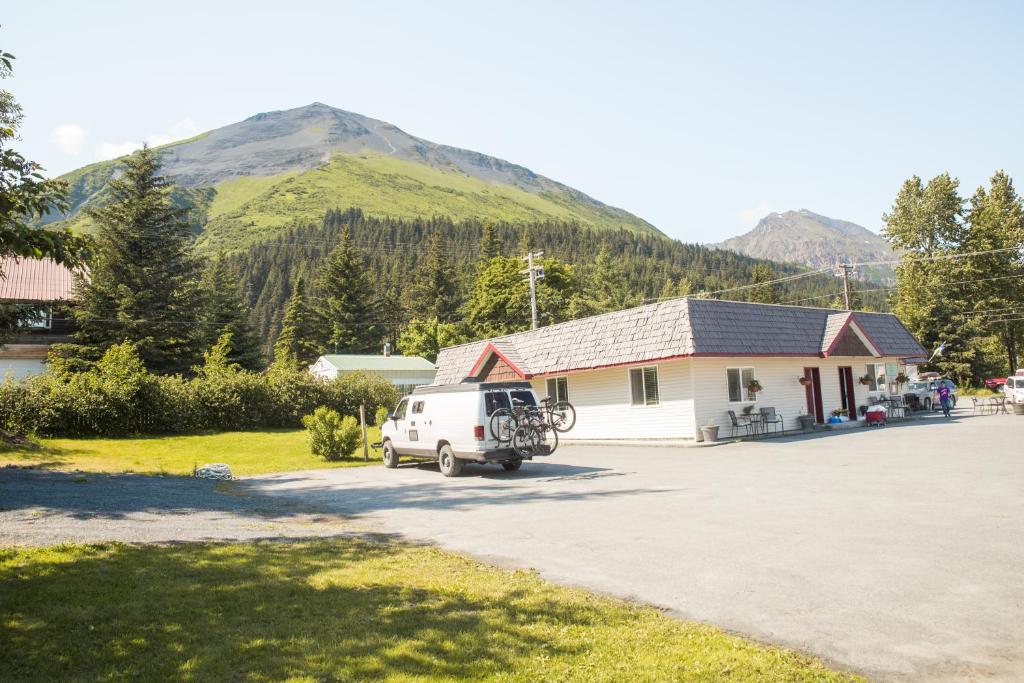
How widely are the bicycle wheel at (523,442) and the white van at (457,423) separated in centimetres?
18

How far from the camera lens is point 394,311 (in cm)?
9744

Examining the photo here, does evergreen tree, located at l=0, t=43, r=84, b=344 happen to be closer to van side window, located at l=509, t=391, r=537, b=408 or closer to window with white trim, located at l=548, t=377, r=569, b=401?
van side window, located at l=509, t=391, r=537, b=408

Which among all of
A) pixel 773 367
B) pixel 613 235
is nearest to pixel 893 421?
pixel 773 367

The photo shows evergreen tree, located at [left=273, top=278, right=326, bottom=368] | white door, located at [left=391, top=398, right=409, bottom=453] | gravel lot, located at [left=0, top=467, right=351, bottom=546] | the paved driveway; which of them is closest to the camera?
the paved driveway

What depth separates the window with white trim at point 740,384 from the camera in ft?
84.1

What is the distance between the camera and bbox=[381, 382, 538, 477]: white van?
16922mm

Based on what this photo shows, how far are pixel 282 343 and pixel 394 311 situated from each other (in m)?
19.1

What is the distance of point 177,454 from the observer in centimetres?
2595

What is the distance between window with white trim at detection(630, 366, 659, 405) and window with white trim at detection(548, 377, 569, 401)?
13.0 feet

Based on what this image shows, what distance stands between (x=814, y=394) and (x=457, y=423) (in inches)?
723

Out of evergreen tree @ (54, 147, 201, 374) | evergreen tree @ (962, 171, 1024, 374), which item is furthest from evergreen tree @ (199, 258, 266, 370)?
evergreen tree @ (962, 171, 1024, 374)

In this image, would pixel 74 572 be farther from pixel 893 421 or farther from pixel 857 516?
pixel 893 421

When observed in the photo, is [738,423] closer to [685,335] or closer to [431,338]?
[685,335]

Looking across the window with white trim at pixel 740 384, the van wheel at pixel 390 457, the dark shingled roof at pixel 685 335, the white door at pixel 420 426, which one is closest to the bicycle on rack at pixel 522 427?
the white door at pixel 420 426
